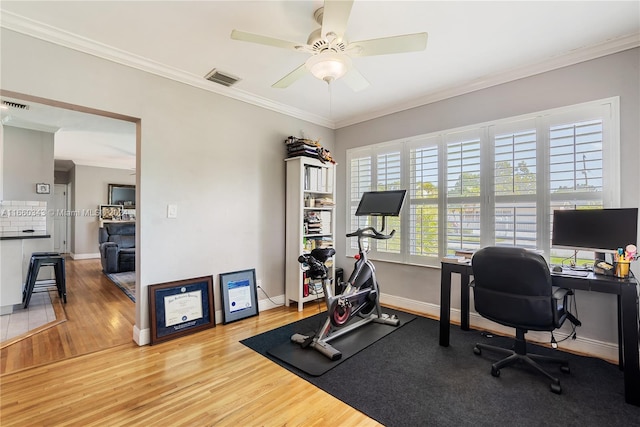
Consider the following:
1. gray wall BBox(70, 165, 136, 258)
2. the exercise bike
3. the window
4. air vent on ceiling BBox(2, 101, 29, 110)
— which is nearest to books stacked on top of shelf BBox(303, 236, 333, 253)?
the window

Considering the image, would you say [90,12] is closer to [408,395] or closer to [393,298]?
[408,395]

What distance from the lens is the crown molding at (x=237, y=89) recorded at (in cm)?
210

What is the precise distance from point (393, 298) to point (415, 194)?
1.35 meters

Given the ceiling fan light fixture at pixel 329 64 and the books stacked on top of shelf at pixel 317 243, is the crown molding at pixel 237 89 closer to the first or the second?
the ceiling fan light fixture at pixel 329 64

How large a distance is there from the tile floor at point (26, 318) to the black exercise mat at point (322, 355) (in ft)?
8.44

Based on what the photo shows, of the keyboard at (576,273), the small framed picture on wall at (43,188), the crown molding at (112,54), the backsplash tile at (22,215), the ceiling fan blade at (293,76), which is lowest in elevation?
the keyboard at (576,273)

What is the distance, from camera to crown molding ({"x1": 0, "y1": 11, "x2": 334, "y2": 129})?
6.71 feet

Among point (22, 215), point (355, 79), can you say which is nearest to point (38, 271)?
point (22, 215)

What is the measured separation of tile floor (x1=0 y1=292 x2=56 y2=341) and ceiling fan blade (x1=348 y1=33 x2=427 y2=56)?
12.9 ft

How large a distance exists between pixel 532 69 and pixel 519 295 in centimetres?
207

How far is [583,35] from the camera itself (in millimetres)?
2230

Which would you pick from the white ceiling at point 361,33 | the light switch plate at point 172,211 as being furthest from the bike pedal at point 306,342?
the white ceiling at point 361,33

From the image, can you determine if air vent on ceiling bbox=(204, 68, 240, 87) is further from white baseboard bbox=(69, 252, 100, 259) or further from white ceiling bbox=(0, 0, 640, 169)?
white baseboard bbox=(69, 252, 100, 259)

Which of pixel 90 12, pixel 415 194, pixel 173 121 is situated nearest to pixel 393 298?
pixel 415 194
